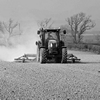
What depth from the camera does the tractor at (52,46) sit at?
82.3 ft

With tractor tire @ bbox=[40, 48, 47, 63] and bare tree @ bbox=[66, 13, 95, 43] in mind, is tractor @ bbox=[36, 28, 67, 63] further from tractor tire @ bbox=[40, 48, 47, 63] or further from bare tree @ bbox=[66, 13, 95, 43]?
bare tree @ bbox=[66, 13, 95, 43]

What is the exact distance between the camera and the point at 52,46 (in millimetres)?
25266

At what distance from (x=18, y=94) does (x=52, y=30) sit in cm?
1472

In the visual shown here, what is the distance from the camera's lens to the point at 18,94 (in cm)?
1177

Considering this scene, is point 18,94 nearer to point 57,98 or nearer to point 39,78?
point 57,98

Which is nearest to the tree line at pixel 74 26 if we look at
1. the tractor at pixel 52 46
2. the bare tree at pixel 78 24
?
the bare tree at pixel 78 24

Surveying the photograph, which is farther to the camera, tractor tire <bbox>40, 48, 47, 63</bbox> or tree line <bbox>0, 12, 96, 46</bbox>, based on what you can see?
tree line <bbox>0, 12, 96, 46</bbox>

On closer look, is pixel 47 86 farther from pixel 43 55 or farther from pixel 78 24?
pixel 78 24

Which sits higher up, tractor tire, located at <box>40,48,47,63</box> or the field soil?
tractor tire, located at <box>40,48,47,63</box>

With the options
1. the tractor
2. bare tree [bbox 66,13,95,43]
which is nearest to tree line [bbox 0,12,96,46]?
bare tree [bbox 66,13,95,43]

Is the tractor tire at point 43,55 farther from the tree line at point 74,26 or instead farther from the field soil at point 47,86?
the tree line at point 74,26

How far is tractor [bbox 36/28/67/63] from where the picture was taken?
25094mm

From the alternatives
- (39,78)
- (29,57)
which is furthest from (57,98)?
(29,57)

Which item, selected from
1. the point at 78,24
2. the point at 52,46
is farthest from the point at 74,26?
the point at 52,46
